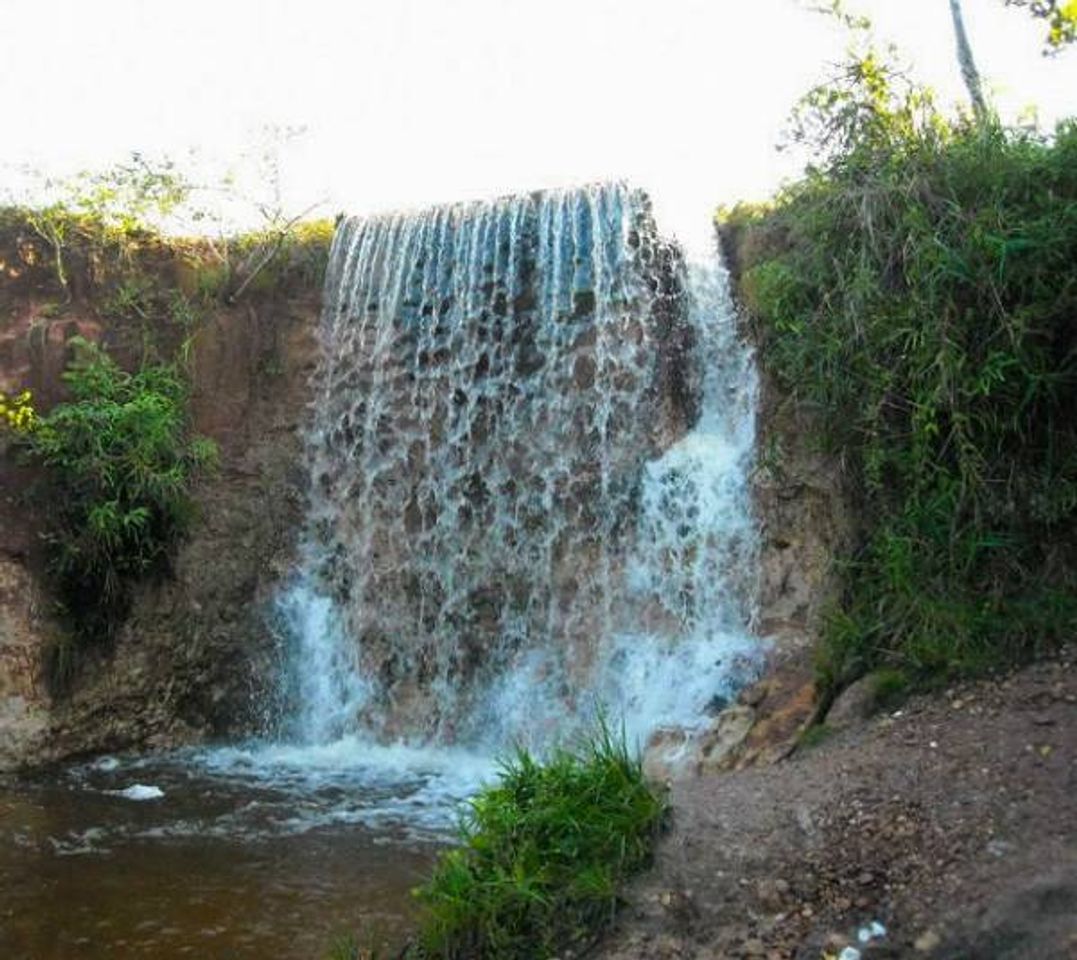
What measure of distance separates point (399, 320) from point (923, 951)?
8325 millimetres

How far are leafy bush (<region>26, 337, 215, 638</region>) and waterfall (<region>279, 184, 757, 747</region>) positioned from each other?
4.67 feet

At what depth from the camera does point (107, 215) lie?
10242 mm

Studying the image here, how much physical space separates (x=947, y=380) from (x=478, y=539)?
4889mm

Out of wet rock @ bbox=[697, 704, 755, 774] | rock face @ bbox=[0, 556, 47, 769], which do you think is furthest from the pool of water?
wet rock @ bbox=[697, 704, 755, 774]

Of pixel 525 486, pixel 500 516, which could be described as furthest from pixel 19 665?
pixel 525 486

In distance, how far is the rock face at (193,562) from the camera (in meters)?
8.70

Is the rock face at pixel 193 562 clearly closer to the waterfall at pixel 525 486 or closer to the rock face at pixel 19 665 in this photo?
the rock face at pixel 19 665

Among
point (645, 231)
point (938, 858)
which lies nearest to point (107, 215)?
point (645, 231)

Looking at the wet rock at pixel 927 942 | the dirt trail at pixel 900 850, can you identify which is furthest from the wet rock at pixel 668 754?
the wet rock at pixel 927 942

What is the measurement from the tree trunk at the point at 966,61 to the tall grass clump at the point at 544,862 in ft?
18.3

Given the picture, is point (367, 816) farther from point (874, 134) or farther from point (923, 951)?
point (874, 134)

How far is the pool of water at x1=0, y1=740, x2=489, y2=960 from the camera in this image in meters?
4.82

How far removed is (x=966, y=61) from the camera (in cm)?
822

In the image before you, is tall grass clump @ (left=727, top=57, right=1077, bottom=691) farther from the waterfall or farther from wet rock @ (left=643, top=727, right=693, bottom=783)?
the waterfall
